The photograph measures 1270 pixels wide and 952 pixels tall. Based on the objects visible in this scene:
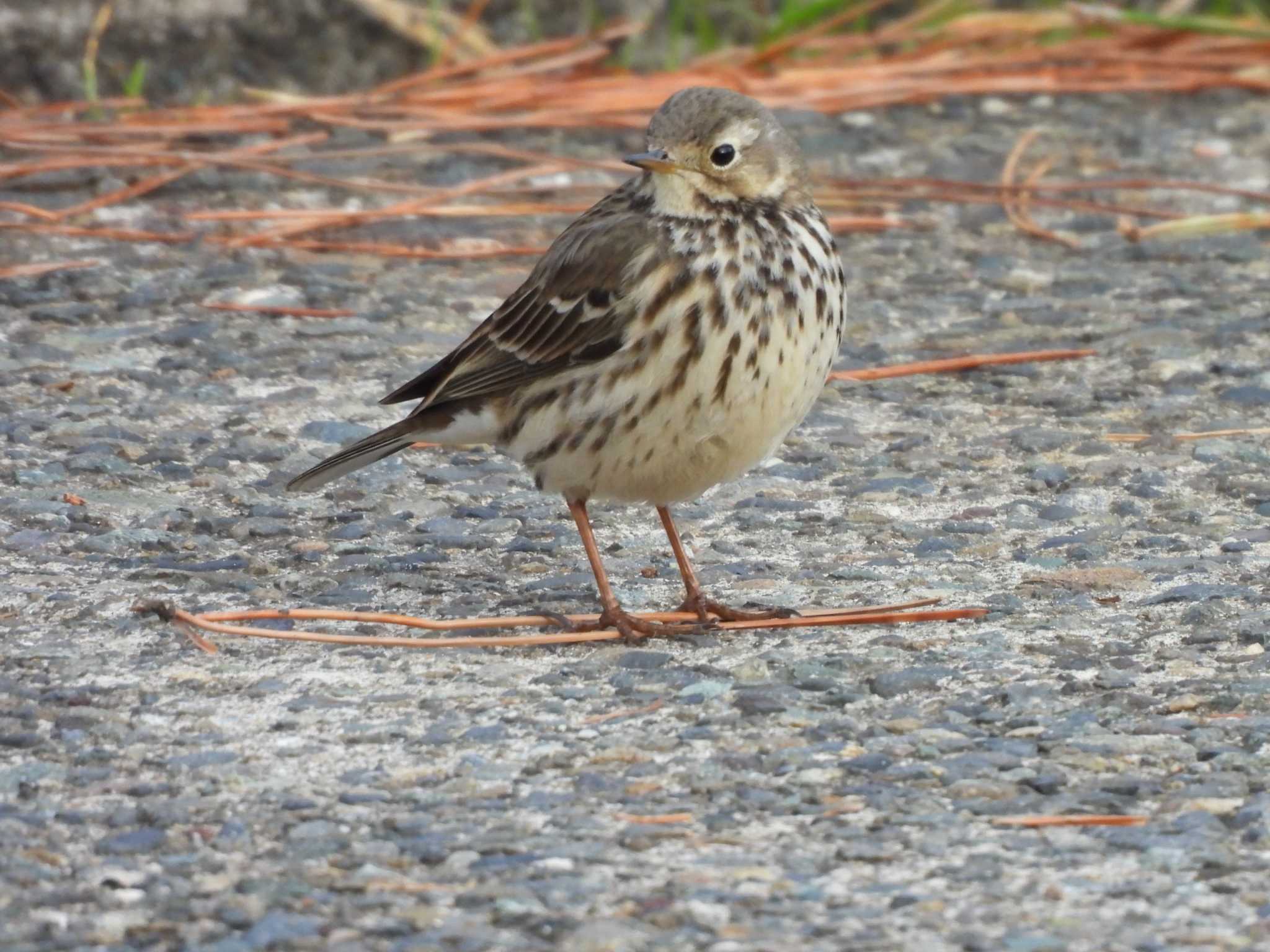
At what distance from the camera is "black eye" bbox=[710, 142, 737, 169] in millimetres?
4535

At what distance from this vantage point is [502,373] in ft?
15.3

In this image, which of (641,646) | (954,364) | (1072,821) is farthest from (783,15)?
(1072,821)

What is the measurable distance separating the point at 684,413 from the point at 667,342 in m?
0.15

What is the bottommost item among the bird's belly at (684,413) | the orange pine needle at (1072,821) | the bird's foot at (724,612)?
the orange pine needle at (1072,821)

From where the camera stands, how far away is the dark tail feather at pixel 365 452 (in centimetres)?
473

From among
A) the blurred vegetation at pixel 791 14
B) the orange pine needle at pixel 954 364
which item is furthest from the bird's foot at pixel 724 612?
the blurred vegetation at pixel 791 14

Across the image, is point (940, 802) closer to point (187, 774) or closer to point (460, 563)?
point (187, 774)

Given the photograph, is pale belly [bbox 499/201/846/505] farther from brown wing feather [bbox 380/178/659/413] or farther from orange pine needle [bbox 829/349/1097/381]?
orange pine needle [bbox 829/349/1097/381]

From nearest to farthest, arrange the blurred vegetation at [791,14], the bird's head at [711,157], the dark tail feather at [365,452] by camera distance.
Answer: the bird's head at [711,157] → the dark tail feather at [365,452] → the blurred vegetation at [791,14]

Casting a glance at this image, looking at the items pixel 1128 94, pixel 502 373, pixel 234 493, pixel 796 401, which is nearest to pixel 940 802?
pixel 796 401

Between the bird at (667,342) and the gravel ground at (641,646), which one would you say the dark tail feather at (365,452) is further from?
the gravel ground at (641,646)

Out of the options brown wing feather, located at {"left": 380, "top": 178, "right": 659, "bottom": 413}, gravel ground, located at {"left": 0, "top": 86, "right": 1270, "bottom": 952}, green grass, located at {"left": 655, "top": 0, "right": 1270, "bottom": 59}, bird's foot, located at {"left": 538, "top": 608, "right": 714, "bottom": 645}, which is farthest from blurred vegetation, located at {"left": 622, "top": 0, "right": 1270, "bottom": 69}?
bird's foot, located at {"left": 538, "top": 608, "right": 714, "bottom": 645}

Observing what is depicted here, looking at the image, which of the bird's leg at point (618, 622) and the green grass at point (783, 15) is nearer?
the bird's leg at point (618, 622)

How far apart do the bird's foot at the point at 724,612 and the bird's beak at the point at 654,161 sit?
91cm
